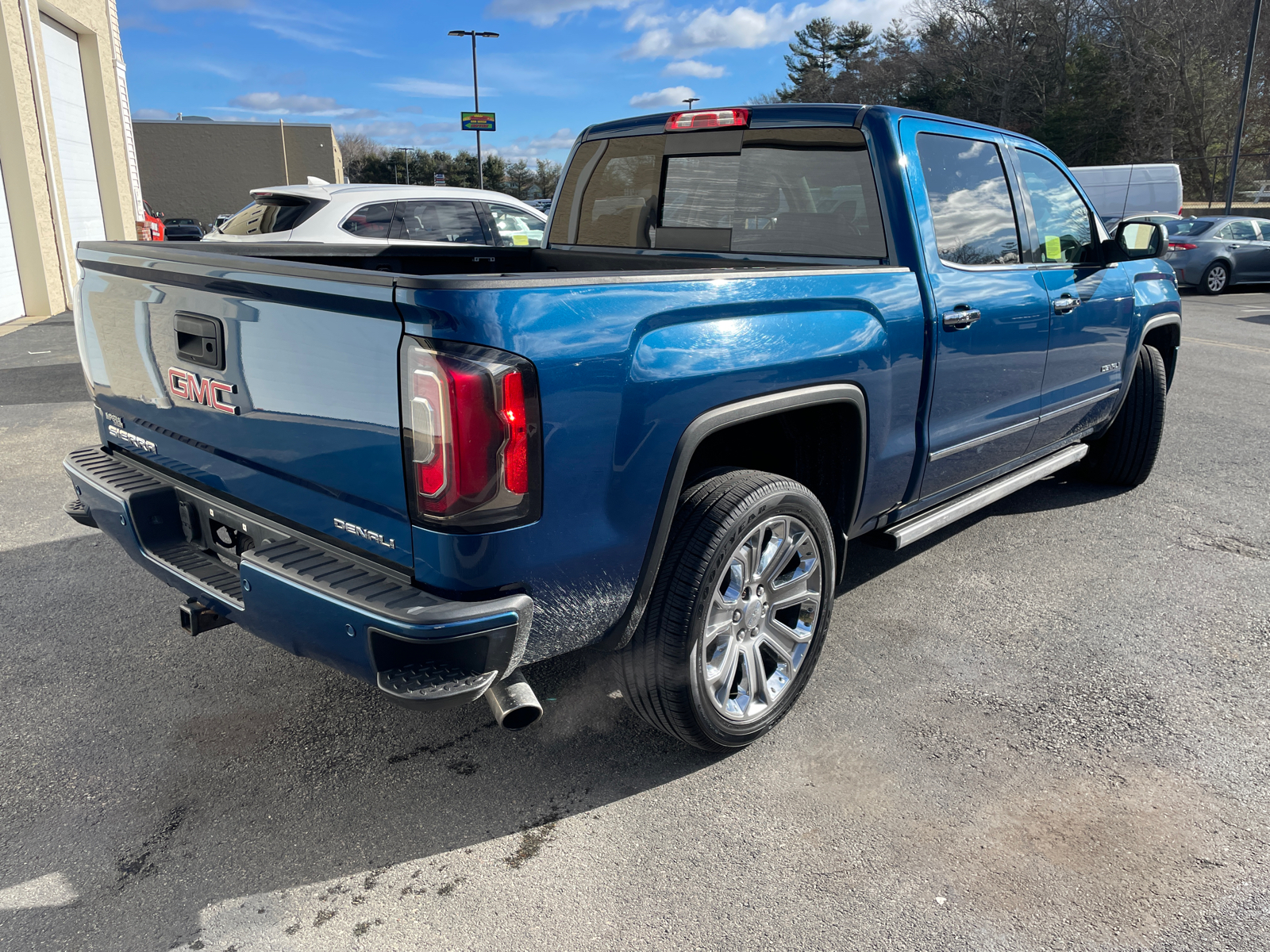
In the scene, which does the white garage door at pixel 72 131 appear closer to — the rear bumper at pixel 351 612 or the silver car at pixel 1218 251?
the rear bumper at pixel 351 612

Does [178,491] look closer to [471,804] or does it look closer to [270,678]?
[270,678]

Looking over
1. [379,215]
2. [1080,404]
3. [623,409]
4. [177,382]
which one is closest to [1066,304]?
[1080,404]

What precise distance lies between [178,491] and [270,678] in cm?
84

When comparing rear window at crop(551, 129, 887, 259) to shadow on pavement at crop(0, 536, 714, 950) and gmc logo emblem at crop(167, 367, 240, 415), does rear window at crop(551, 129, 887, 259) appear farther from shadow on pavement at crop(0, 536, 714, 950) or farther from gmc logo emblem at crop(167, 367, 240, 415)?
gmc logo emblem at crop(167, 367, 240, 415)

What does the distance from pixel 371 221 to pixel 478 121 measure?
3882 cm

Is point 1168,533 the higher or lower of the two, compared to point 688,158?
lower

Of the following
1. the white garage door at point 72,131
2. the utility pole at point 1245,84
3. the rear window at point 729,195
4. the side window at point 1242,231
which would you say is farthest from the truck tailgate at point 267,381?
the utility pole at point 1245,84

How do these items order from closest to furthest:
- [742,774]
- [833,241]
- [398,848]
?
[398,848] < [742,774] < [833,241]

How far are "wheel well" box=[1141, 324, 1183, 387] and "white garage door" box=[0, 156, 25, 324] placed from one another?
13.6 metres

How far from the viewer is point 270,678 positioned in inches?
125

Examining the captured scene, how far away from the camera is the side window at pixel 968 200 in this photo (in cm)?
336

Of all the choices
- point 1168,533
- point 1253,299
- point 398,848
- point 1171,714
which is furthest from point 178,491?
point 1253,299

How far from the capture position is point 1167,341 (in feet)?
18.2

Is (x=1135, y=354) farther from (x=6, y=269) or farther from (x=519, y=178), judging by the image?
(x=519, y=178)
